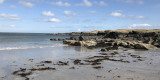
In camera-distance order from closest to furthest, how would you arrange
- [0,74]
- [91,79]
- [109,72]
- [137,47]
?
[91,79] < [0,74] < [109,72] < [137,47]

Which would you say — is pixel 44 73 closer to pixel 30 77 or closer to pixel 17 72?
pixel 30 77

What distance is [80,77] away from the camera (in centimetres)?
976

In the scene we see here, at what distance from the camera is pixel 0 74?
33.4ft

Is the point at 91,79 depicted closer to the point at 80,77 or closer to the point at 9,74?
the point at 80,77

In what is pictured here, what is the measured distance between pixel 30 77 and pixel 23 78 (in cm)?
40

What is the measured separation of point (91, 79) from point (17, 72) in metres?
4.94

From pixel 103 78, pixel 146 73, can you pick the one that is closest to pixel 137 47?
pixel 146 73

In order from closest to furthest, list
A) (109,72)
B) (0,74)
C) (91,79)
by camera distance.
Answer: (91,79), (0,74), (109,72)

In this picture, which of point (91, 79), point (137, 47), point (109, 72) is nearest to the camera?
point (91, 79)

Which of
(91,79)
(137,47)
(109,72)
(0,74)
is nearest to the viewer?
(91,79)

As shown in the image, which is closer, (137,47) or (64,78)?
(64,78)

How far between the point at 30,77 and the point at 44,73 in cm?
111

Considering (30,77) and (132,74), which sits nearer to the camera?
(30,77)

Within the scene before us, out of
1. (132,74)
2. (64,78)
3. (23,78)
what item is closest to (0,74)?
(23,78)
